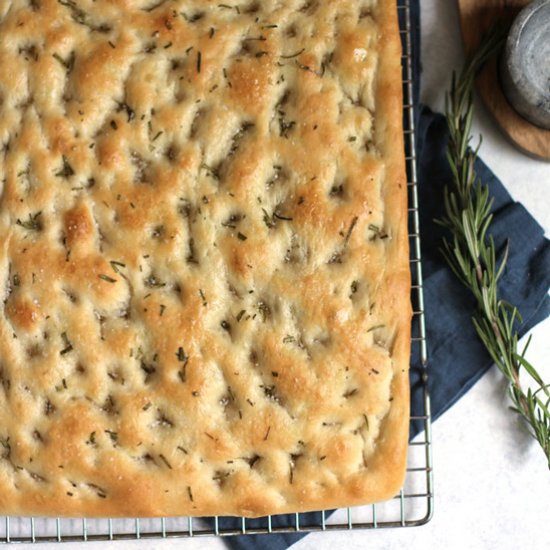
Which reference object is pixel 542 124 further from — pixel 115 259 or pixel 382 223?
pixel 115 259

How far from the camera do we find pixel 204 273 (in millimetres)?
1766

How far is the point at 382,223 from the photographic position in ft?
5.87

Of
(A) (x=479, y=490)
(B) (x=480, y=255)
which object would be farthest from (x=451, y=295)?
(A) (x=479, y=490)

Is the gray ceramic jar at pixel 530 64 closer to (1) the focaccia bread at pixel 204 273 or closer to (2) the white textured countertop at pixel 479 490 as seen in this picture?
(1) the focaccia bread at pixel 204 273

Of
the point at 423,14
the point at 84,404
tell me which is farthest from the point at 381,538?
the point at 423,14

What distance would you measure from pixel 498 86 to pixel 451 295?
552mm

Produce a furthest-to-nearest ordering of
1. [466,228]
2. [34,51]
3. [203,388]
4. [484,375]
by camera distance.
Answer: [484,375] → [466,228] → [34,51] → [203,388]

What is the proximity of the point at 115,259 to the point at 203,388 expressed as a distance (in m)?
0.33

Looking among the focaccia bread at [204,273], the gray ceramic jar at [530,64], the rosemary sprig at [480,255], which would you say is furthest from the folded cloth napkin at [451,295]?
the focaccia bread at [204,273]

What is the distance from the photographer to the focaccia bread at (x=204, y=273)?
174 cm

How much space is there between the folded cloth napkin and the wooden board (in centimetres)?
12

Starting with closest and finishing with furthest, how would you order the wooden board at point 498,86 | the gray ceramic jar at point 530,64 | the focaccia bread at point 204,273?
1. the focaccia bread at point 204,273
2. the gray ceramic jar at point 530,64
3. the wooden board at point 498,86

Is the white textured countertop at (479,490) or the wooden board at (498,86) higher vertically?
the wooden board at (498,86)

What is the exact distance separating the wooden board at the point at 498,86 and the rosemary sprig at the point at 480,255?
0.17 feet
